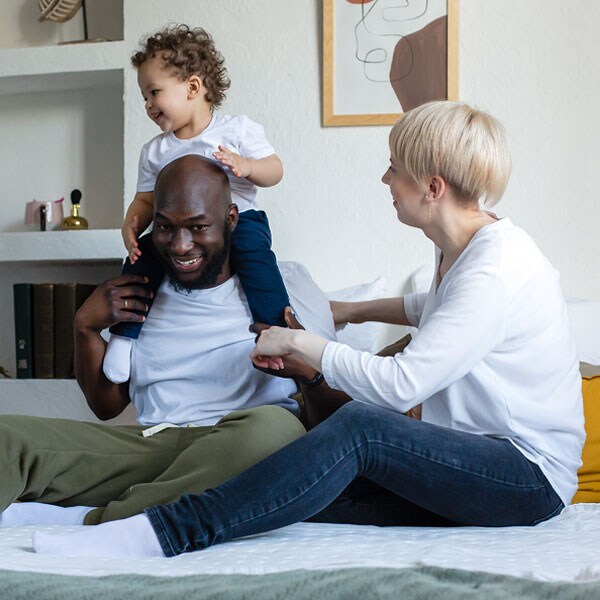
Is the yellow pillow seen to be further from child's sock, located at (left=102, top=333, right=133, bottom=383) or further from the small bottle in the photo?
the small bottle

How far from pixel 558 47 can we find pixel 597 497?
1312mm

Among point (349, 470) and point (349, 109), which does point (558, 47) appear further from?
point (349, 470)

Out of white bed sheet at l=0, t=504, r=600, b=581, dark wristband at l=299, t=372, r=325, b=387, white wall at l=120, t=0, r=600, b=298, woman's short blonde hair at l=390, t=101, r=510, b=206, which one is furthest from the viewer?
white wall at l=120, t=0, r=600, b=298

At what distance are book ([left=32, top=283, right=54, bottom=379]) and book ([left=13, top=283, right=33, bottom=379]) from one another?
0.02 meters

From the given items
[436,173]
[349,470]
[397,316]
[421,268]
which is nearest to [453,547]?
[349,470]

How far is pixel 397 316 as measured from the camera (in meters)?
1.97

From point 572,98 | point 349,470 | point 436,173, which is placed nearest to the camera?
point 349,470

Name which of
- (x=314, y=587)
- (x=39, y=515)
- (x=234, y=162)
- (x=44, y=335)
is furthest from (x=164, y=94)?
(x=314, y=587)

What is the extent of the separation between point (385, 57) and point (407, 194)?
1.12 metres

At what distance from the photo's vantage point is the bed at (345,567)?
0.95m

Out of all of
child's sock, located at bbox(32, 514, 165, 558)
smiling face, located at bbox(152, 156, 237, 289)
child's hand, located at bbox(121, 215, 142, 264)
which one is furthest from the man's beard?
child's sock, located at bbox(32, 514, 165, 558)

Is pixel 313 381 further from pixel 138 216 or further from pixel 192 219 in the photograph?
pixel 138 216

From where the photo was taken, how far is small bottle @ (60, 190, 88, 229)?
2742 mm

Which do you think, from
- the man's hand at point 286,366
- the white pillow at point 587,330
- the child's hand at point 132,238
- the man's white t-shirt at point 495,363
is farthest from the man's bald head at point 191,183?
the white pillow at point 587,330
